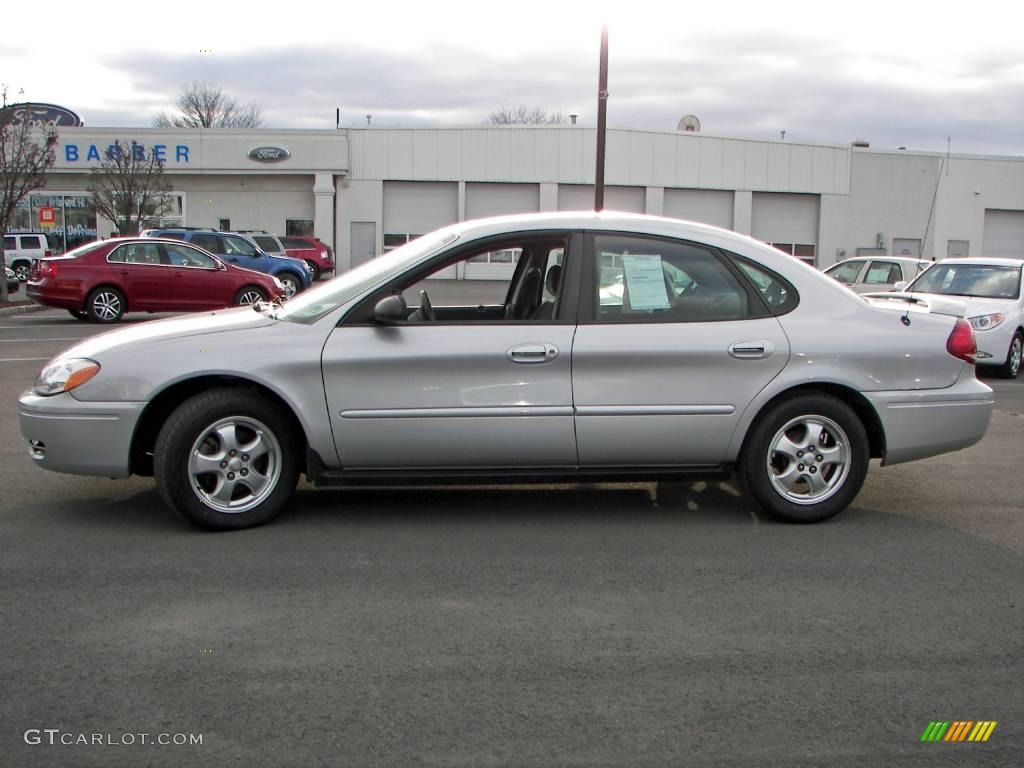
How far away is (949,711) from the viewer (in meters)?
3.53

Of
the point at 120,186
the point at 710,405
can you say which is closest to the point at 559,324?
the point at 710,405

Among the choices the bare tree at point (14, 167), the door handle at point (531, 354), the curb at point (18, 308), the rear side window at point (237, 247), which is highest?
the bare tree at point (14, 167)

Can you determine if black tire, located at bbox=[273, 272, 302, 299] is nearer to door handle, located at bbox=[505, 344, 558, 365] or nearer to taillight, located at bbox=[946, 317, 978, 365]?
door handle, located at bbox=[505, 344, 558, 365]

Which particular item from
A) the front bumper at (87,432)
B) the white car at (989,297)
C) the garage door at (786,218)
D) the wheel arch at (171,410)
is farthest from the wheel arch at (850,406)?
the garage door at (786,218)

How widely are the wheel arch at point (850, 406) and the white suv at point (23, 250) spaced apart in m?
34.6

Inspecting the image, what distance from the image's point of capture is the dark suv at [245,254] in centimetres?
2541

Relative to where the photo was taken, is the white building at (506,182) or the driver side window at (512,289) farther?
the white building at (506,182)

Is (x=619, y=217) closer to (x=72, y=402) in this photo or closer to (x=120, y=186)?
(x=72, y=402)

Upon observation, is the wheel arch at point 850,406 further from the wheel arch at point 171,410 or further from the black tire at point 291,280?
the black tire at point 291,280

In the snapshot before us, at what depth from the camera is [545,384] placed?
551 cm

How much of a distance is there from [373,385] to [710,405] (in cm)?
176

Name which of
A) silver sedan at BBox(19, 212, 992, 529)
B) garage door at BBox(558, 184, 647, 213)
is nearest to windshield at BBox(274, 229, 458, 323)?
silver sedan at BBox(19, 212, 992, 529)

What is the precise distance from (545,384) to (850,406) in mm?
1751

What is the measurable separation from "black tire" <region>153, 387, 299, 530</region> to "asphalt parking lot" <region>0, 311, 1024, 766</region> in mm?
153
